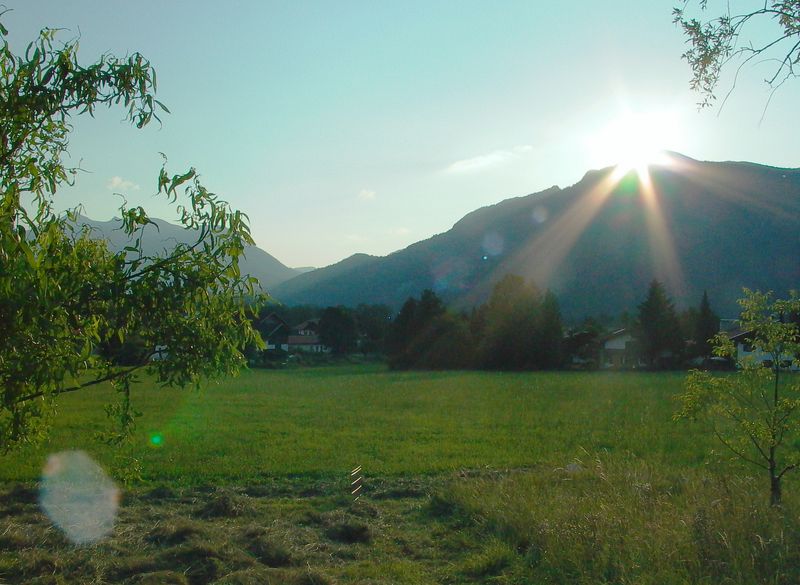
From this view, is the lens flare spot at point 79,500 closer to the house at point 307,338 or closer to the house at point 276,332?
the house at point 276,332

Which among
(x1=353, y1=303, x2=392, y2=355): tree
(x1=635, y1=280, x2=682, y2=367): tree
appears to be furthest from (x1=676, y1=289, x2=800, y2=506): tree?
(x1=353, y1=303, x2=392, y2=355): tree

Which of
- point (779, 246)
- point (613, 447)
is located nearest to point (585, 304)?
point (779, 246)

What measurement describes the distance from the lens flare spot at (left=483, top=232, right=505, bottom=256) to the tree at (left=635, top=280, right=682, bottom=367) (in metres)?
102

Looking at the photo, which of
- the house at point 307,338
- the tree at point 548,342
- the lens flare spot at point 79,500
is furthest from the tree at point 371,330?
the lens flare spot at point 79,500

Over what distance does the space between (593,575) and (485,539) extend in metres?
2.28

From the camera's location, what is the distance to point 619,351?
271ft

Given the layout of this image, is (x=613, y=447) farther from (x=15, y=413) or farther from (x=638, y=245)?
(x=638, y=245)

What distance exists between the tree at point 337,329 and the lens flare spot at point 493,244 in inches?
3261

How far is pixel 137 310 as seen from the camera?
15.5 feet

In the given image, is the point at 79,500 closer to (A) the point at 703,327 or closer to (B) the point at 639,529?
(B) the point at 639,529

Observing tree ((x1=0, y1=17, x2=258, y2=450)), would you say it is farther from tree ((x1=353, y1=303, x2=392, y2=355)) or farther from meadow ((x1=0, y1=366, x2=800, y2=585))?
tree ((x1=353, y1=303, x2=392, y2=355))

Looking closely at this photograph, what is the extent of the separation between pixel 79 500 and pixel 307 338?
104 metres

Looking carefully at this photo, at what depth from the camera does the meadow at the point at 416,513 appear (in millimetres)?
7367

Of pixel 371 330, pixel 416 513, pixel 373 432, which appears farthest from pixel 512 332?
pixel 416 513
